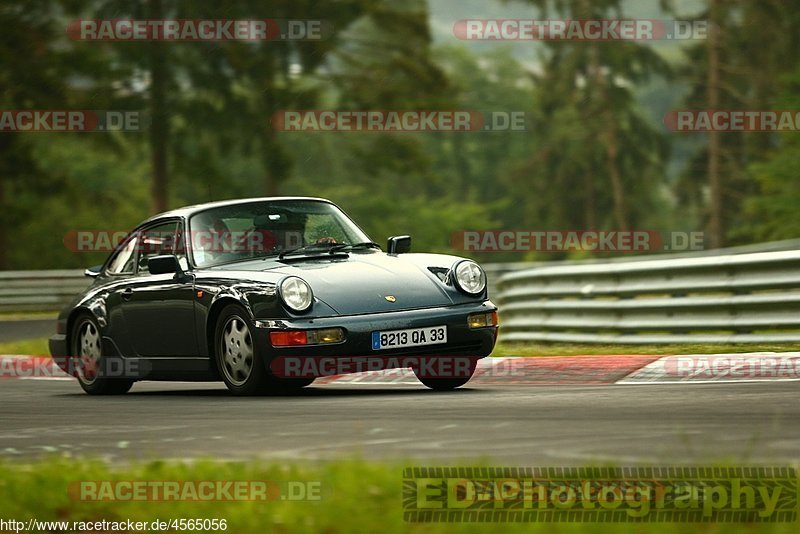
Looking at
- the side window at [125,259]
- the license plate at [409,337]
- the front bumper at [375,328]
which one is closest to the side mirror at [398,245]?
the front bumper at [375,328]

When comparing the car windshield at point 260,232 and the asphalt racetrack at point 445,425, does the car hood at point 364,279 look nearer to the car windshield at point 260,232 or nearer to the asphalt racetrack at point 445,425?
the car windshield at point 260,232

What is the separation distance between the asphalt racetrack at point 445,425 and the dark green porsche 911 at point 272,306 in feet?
0.85

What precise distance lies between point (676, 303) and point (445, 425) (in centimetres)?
611

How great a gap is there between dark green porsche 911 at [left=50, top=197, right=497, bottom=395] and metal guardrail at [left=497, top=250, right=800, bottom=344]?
3220mm

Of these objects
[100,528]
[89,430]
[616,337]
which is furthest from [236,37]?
[100,528]

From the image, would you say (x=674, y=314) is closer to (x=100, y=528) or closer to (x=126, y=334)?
(x=126, y=334)

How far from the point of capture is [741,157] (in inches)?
2244

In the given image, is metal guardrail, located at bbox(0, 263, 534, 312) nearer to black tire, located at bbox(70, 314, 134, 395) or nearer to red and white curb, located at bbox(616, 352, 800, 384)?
black tire, located at bbox(70, 314, 134, 395)

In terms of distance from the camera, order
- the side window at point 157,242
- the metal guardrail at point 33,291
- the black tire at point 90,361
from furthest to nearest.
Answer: the metal guardrail at point 33,291
the black tire at point 90,361
the side window at point 157,242

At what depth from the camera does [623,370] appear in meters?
9.91

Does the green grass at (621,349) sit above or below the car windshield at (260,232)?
below

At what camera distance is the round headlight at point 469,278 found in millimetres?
9242

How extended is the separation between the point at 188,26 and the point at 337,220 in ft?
97.1

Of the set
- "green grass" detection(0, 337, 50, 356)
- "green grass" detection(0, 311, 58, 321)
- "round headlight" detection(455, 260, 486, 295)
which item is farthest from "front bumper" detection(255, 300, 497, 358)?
"green grass" detection(0, 311, 58, 321)
